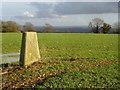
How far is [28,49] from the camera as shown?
1336 cm

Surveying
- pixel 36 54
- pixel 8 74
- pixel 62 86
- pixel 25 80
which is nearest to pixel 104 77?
pixel 62 86

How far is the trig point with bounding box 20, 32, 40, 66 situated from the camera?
13.1 m

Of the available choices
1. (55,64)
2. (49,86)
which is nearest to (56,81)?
(49,86)

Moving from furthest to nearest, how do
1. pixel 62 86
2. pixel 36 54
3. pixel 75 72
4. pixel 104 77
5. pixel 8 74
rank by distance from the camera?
pixel 36 54, pixel 8 74, pixel 75 72, pixel 104 77, pixel 62 86

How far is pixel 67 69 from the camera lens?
38.6ft

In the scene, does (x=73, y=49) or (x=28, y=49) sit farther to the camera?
(x=73, y=49)

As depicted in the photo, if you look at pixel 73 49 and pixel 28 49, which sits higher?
pixel 28 49

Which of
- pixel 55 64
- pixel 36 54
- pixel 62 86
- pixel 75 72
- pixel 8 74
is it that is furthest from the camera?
pixel 36 54

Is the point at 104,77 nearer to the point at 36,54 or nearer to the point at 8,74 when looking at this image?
the point at 8,74

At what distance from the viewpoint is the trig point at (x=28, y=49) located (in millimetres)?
13112

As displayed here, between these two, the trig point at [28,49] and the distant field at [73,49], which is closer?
the trig point at [28,49]

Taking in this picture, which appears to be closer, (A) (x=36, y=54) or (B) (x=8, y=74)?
(B) (x=8, y=74)

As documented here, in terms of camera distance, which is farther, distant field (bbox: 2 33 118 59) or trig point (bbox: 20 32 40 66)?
distant field (bbox: 2 33 118 59)

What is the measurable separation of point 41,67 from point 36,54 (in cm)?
173
